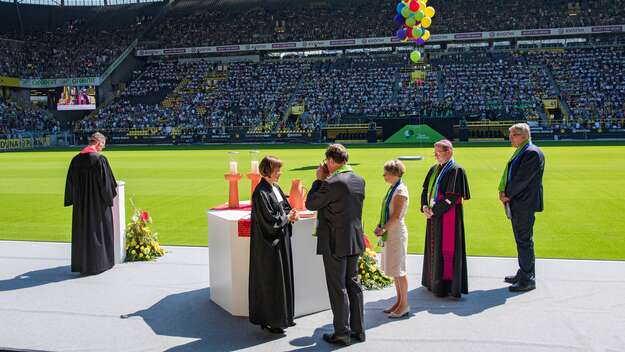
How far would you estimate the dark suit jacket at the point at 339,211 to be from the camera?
5.04 m

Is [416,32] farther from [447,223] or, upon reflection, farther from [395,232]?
[395,232]

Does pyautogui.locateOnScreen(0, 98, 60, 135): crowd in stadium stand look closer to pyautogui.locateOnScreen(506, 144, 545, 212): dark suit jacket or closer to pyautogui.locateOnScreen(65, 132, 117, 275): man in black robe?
pyautogui.locateOnScreen(65, 132, 117, 275): man in black robe

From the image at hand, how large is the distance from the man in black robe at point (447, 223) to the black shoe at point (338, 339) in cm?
169

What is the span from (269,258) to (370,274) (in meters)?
1.99

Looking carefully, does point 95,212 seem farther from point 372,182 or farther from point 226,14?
point 226,14

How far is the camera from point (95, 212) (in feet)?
25.0

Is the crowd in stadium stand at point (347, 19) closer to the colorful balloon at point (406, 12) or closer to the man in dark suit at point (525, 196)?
the colorful balloon at point (406, 12)

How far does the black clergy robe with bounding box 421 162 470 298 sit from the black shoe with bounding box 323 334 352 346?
5.54 feet

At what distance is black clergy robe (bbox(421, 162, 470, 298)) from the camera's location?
20.5 feet

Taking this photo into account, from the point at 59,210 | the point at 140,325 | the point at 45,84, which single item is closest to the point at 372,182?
the point at 59,210

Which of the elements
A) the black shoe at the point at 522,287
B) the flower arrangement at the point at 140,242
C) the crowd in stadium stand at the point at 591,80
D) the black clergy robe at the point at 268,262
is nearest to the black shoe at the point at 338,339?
the black clergy robe at the point at 268,262

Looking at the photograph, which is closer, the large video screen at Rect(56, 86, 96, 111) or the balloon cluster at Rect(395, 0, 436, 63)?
the balloon cluster at Rect(395, 0, 436, 63)

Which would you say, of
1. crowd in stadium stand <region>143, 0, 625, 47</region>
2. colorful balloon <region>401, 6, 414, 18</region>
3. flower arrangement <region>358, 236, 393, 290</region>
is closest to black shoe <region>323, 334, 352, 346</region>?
flower arrangement <region>358, 236, 393, 290</region>

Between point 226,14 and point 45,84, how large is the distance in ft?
69.6
